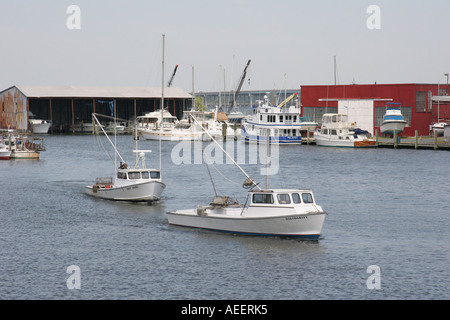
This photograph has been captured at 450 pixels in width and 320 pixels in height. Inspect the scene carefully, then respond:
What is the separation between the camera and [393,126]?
11625cm

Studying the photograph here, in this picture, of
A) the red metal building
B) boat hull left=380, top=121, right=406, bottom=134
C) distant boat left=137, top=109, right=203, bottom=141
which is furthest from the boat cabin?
distant boat left=137, top=109, right=203, bottom=141

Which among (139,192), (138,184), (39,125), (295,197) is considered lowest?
(139,192)

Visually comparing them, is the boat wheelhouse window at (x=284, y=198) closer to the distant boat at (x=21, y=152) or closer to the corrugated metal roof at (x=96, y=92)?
the distant boat at (x=21, y=152)

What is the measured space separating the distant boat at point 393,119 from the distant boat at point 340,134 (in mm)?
3850

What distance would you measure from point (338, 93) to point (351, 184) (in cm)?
5902

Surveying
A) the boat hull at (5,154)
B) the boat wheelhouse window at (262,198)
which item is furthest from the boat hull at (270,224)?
the boat hull at (5,154)

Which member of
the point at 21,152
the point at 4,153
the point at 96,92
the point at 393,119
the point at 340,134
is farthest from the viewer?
the point at 96,92

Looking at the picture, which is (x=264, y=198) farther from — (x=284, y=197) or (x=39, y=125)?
(x=39, y=125)

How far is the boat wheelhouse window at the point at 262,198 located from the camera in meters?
40.4

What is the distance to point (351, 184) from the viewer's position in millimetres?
70562

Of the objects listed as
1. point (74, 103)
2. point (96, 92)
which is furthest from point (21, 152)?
point (74, 103)

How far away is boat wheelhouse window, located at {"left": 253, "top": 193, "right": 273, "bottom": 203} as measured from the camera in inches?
1592

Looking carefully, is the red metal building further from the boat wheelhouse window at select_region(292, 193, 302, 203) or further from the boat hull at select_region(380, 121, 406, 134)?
the boat wheelhouse window at select_region(292, 193, 302, 203)

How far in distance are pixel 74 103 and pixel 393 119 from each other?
93493 millimetres
